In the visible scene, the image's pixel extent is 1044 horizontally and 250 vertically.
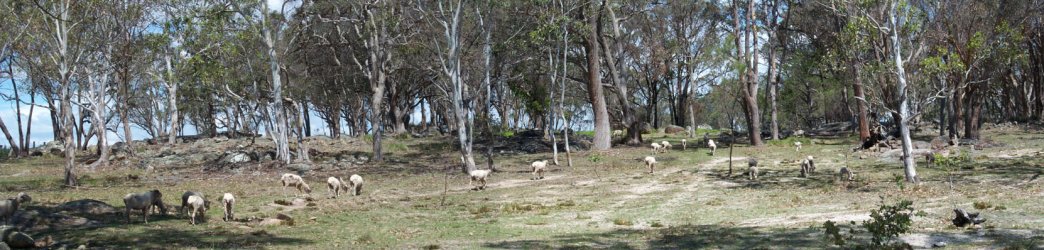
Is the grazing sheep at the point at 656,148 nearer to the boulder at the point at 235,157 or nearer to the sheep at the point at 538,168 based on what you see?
the sheep at the point at 538,168

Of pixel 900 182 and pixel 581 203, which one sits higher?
pixel 900 182

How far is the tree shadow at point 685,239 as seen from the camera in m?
14.9

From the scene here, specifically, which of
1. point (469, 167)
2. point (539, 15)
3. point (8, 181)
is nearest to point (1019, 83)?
point (539, 15)

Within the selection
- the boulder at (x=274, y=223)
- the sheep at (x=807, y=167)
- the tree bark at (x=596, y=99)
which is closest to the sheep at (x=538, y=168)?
the sheep at (x=807, y=167)

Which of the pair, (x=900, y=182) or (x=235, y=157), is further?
(x=235, y=157)

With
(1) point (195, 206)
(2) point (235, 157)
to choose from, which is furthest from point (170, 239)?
(2) point (235, 157)

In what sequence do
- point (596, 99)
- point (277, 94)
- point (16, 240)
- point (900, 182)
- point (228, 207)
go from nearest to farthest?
point (16, 240), point (228, 207), point (900, 182), point (277, 94), point (596, 99)

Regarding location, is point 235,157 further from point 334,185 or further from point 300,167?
point 334,185

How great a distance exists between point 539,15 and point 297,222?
80.6ft

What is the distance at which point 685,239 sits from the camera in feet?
52.1

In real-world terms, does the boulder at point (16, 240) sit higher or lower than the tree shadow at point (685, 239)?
higher

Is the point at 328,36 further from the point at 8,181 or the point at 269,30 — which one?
the point at 8,181

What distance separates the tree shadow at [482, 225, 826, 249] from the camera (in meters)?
14.9

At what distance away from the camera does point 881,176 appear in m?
27.9
